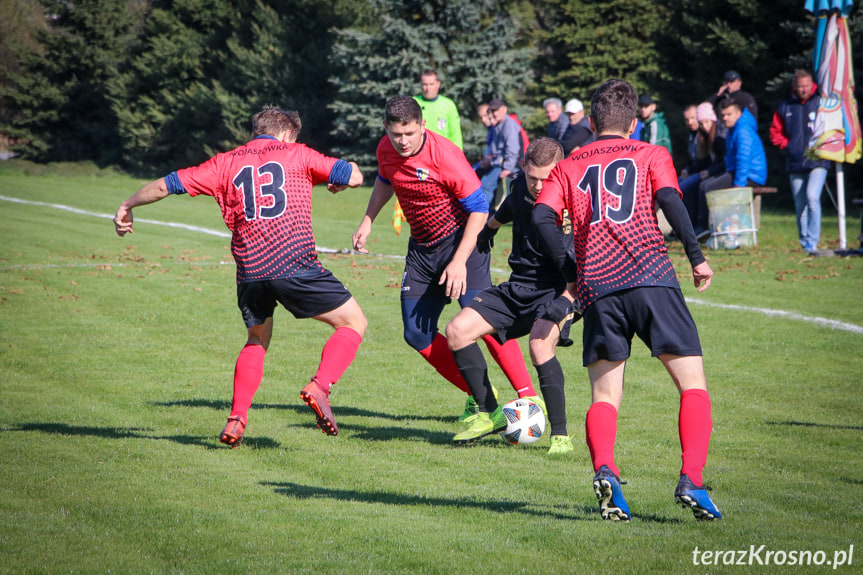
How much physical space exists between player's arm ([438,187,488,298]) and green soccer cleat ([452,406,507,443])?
897mm

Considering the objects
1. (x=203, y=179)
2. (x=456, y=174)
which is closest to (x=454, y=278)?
(x=456, y=174)

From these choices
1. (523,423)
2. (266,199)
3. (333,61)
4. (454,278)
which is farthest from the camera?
(333,61)

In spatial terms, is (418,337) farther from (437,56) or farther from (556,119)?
(437,56)

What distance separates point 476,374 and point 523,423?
535 millimetres

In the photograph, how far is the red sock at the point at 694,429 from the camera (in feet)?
14.2

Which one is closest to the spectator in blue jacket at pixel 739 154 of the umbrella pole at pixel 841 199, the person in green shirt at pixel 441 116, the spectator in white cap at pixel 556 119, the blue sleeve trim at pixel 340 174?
the umbrella pole at pixel 841 199

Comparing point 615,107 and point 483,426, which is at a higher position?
point 615,107

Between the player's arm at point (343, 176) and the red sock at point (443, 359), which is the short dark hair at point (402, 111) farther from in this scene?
the red sock at point (443, 359)

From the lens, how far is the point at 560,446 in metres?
6.12

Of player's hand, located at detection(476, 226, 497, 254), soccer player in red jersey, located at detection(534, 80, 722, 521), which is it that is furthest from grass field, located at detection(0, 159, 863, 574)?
player's hand, located at detection(476, 226, 497, 254)

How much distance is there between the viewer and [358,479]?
215 inches

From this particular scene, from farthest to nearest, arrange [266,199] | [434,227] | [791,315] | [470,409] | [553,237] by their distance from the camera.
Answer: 1. [791,315]
2. [470,409]
3. [434,227]
4. [266,199]
5. [553,237]

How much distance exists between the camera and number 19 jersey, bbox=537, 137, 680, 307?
4461mm

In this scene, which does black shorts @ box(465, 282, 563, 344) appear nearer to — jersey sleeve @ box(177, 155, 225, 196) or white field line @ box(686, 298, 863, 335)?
jersey sleeve @ box(177, 155, 225, 196)
